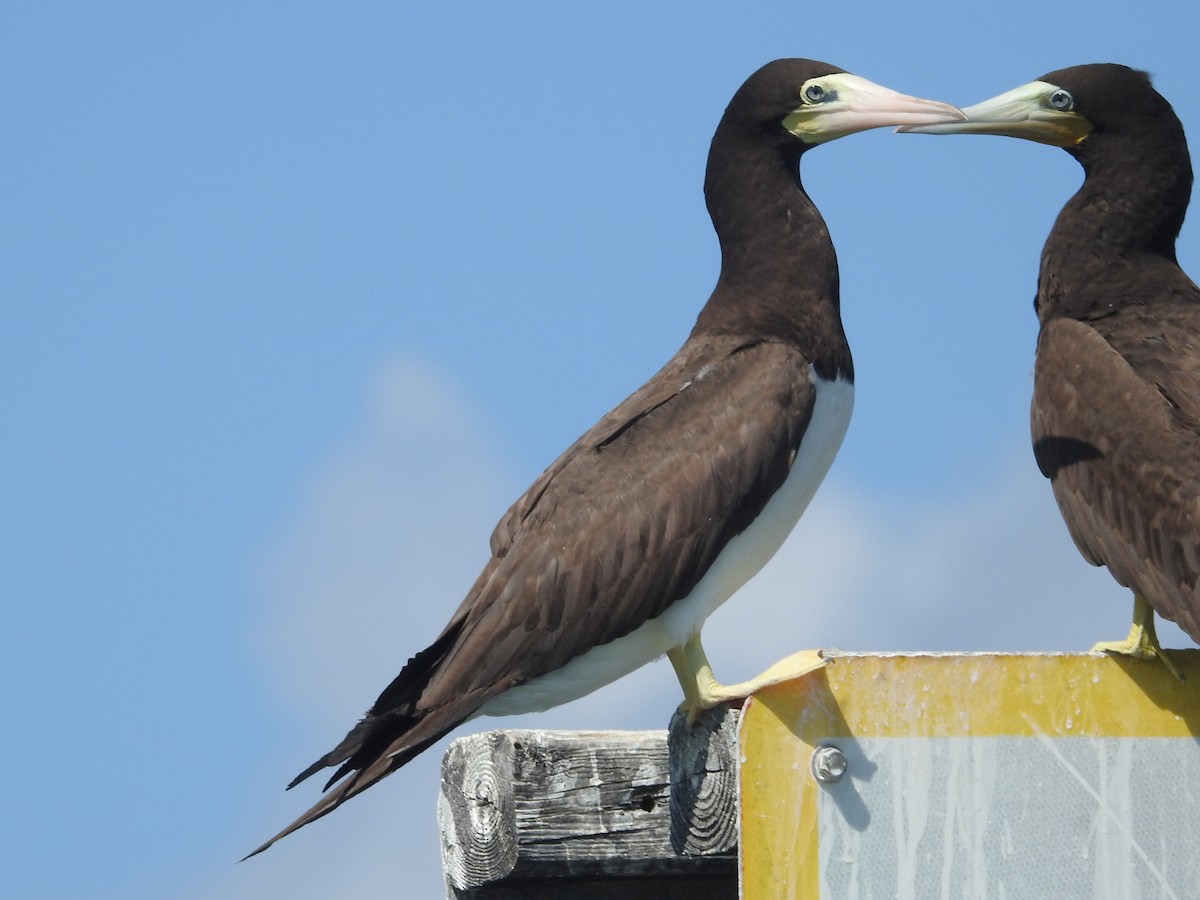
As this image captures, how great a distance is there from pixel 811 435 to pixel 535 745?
1.74m

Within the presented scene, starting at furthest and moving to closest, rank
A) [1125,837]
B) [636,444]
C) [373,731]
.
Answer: [636,444]
[373,731]
[1125,837]

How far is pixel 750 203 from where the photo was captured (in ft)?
20.8

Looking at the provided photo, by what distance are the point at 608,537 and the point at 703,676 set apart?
0.57 meters

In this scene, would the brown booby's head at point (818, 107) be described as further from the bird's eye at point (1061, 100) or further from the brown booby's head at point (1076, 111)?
the bird's eye at point (1061, 100)

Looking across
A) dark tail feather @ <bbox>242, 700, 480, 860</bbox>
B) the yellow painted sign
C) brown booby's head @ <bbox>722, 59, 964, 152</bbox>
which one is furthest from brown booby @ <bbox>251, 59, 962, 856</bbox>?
the yellow painted sign

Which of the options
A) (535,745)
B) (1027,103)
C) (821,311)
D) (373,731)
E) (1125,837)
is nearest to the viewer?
(1125,837)

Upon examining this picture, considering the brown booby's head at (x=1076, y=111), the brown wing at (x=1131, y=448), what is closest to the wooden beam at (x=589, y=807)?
the brown wing at (x=1131, y=448)

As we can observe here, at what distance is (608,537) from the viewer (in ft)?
17.6

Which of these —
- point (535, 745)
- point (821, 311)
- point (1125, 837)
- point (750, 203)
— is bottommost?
point (1125, 837)

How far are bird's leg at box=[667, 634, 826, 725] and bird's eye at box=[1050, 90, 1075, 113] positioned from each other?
2473 mm

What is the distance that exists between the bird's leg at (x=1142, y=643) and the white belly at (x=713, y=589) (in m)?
1.13

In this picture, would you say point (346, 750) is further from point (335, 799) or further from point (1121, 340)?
point (1121, 340)

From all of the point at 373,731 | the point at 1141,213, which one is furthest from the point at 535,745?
the point at 1141,213

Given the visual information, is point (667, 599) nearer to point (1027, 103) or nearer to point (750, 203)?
point (750, 203)
